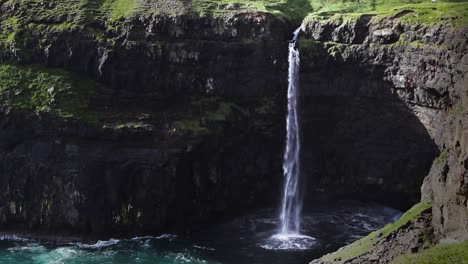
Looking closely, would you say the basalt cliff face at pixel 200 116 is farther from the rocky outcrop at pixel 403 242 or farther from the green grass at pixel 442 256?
the green grass at pixel 442 256

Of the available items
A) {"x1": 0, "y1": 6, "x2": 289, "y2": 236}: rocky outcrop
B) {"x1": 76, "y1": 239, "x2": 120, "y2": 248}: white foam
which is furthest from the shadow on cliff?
{"x1": 76, "y1": 239, "x2": 120, "y2": 248}: white foam

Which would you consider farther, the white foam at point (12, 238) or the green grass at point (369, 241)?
the white foam at point (12, 238)

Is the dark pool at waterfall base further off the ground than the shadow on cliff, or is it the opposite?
the shadow on cliff

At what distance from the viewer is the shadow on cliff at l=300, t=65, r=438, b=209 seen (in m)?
57.8

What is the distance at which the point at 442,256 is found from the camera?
105 ft

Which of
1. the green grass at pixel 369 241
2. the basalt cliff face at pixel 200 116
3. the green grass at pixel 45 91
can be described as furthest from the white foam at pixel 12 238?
the green grass at pixel 369 241

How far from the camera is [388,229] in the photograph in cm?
4219

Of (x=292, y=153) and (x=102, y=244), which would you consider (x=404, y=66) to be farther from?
(x=102, y=244)

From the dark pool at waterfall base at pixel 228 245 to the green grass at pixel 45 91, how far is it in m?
13.1

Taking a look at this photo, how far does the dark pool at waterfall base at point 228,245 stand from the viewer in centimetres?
4912

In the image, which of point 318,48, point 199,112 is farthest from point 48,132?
point 318,48

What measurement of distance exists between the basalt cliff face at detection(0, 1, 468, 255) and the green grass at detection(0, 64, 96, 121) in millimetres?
195

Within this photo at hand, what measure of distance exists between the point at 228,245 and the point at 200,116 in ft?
45.4

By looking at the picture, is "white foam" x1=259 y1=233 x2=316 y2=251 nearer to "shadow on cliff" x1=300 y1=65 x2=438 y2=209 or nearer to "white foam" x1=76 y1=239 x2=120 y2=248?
"shadow on cliff" x1=300 y1=65 x2=438 y2=209
